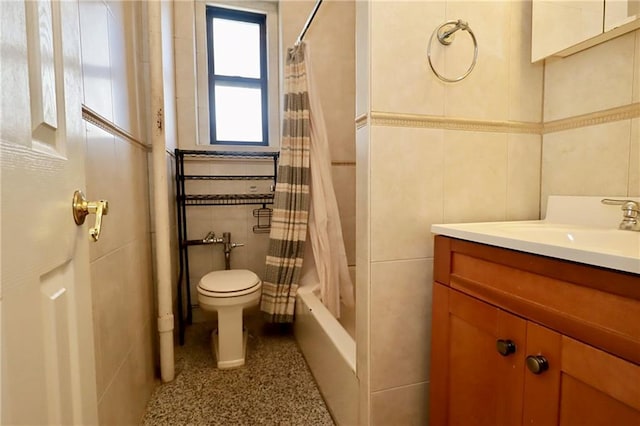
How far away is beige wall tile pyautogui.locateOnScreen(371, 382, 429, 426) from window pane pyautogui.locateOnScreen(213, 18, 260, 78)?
248 centimetres

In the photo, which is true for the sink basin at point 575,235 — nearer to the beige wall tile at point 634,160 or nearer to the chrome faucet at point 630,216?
the chrome faucet at point 630,216

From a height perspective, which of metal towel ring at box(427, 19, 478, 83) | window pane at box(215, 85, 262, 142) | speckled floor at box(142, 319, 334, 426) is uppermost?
window pane at box(215, 85, 262, 142)

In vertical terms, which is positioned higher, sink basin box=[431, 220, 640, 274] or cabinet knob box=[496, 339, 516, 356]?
sink basin box=[431, 220, 640, 274]

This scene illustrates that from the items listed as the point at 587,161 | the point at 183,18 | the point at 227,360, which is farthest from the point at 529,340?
the point at 183,18

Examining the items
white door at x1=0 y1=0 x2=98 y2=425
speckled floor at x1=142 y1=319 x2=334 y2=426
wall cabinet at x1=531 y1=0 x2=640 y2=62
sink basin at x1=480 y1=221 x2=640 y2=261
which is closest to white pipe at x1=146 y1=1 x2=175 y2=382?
speckled floor at x1=142 y1=319 x2=334 y2=426

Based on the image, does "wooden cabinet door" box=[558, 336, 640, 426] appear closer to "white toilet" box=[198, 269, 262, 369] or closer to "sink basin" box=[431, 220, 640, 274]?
"sink basin" box=[431, 220, 640, 274]

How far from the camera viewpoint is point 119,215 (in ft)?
3.95

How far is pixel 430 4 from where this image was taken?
101cm

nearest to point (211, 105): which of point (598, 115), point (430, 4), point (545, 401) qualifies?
point (430, 4)

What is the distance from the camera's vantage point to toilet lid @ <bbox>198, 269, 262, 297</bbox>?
1.75 m

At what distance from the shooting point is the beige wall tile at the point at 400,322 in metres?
1.04

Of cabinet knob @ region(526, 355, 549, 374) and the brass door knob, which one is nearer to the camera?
the brass door knob

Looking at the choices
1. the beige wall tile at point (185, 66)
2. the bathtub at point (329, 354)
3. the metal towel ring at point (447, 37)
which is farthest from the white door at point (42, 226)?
the beige wall tile at point (185, 66)

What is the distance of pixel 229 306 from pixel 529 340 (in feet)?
4.76
